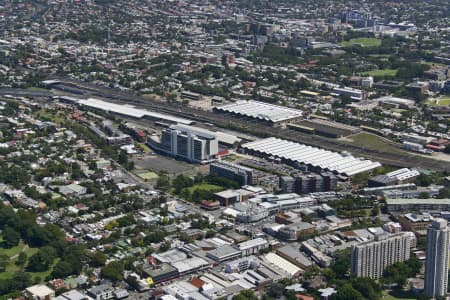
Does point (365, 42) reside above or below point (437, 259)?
below

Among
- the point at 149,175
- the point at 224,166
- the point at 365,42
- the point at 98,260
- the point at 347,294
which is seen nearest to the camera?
the point at 347,294

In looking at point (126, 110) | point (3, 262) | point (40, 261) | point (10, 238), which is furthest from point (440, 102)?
point (3, 262)

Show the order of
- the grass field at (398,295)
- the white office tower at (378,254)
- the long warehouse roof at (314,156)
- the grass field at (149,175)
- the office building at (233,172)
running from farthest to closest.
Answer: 1. the long warehouse roof at (314,156)
2. the grass field at (149,175)
3. the office building at (233,172)
4. the white office tower at (378,254)
5. the grass field at (398,295)

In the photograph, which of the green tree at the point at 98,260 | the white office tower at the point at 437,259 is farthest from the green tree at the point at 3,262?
the white office tower at the point at 437,259

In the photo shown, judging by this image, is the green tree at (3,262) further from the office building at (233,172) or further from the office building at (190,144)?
the office building at (190,144)

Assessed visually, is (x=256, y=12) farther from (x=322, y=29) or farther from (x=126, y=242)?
(x=126, y=242)

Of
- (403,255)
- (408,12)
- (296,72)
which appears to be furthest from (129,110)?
(408,12)

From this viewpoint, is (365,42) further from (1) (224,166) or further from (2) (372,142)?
(1) (224,166)
